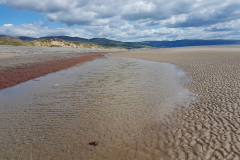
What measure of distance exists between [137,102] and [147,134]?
12.3ft

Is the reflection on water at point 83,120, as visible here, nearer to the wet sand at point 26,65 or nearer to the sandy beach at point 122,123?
the sandy beach at point 122,123

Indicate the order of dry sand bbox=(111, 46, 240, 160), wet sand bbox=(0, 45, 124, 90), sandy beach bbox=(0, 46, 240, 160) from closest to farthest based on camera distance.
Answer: dry sand bbox=(111, 46, 240, 160) < sandy beach bbox=(0, 46, 240, 160) < wet sand bbox=(0, 45, 124, 90)

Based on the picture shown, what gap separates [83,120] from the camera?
7.78 m

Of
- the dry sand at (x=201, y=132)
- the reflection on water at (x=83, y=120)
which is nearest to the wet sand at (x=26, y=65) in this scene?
the reflection on water at (x=83, y=120)

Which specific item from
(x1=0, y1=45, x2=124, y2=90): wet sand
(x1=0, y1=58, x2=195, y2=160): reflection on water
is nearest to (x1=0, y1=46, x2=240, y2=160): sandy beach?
(x1=0, y1=58, x2=195, y2=160): reflection on water

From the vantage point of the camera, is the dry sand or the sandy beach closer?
the dry sand

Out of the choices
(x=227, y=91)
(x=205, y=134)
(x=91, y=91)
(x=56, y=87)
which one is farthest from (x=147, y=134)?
(x=56, y=87)

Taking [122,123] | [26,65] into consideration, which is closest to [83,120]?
[122,123]

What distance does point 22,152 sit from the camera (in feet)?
17.6

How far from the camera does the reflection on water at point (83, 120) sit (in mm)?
5469

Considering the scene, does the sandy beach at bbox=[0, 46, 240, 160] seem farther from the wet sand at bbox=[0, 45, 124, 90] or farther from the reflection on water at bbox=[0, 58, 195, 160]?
the wet sand at bbox=[0, 45, 124, 90]

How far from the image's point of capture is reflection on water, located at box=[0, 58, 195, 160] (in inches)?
215

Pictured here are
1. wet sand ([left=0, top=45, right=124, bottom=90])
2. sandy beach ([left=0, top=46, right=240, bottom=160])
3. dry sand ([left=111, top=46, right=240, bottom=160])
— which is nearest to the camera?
dry sand ([left=111, top=46, right=240, bottom=160])

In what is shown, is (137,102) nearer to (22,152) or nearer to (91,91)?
(91,91)
